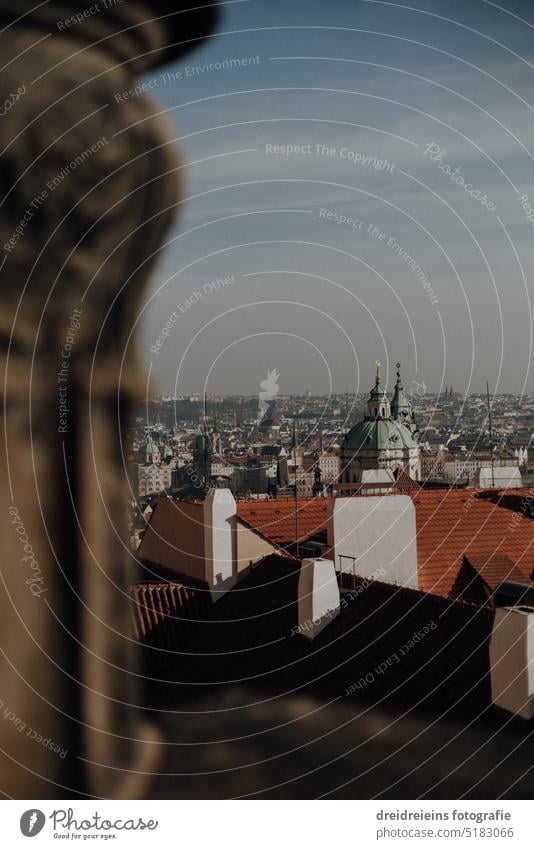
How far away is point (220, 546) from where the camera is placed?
507cm

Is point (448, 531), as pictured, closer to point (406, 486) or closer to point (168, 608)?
point (168, 608)

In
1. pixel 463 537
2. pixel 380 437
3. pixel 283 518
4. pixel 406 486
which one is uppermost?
pixel 283 518

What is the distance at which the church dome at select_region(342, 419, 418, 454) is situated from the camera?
46844mm

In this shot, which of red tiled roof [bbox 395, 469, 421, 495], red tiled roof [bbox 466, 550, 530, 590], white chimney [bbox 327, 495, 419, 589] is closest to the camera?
white chimney [bbox 327, 495, 419, 589]

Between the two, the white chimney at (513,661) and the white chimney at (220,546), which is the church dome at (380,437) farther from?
the white chimney at (513,661)

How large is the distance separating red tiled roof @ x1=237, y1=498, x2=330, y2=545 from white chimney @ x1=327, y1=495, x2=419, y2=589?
0.55m

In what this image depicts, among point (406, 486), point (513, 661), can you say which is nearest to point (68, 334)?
point (513, 661)

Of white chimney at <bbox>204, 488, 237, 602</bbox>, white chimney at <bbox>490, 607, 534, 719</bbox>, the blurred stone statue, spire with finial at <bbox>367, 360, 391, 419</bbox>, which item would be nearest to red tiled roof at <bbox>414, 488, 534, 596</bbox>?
white chimney at <bbox>204, 488, 237, 602</bbox>

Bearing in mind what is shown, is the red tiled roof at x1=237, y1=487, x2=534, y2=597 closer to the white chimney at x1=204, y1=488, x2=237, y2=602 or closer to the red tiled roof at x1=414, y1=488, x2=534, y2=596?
the red tiled roof at x1=414, y1=488, x2=534, y2=596

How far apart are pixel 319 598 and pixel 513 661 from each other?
118 cm

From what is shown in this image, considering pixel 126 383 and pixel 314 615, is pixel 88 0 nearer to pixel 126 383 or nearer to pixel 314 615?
pixel 126 383

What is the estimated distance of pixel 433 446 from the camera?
130ft

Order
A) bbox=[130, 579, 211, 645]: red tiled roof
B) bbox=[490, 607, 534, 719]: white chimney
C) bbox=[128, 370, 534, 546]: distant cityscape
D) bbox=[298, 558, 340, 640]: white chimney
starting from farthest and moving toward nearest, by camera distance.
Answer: bbox=[128, 370, 534, 546]: distant cityscape → bbox=[130, 579, 211, 645]: red tiled roof → bbox=[298, 558, 340, 640]: white chimney → bbox=[490, 607, 534, 719]: white chimney

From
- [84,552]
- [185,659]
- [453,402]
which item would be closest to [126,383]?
[84,552]
